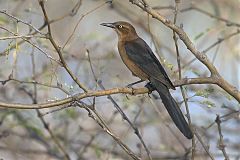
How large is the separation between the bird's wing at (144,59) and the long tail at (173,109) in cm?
6

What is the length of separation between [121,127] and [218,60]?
1553 millimetres

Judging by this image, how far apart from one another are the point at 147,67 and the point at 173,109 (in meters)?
0.74

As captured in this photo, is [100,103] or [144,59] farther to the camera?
[100,103]

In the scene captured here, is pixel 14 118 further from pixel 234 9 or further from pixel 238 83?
pixel 234 9

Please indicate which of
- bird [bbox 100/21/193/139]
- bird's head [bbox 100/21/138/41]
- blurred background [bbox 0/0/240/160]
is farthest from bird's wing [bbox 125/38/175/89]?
blurred background [bbox 0/0/240/160]

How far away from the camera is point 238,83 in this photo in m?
6.82

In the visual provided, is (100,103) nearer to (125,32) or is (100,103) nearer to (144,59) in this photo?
(125,32)

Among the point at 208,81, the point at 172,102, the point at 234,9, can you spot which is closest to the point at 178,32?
the point at 208,81

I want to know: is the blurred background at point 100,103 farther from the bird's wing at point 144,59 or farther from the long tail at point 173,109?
the long tail at point 173,109

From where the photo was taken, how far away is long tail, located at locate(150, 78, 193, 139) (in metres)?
4.41

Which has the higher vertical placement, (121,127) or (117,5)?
(117,5)

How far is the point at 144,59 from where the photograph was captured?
5430 millimetres

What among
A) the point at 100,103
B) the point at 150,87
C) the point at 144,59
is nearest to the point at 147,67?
the point at 144,59

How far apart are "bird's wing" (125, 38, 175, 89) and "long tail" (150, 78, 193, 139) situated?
6cm
